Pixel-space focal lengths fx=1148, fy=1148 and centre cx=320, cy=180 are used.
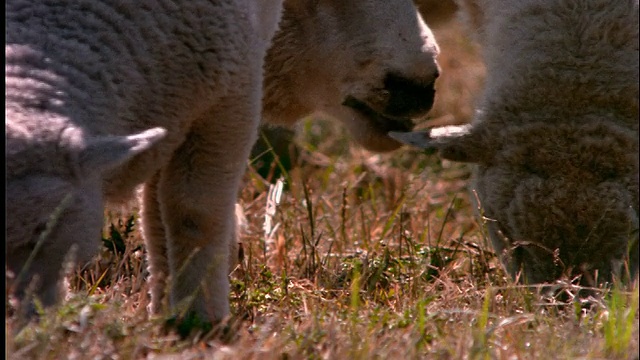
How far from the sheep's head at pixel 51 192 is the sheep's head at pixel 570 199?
1.82 metres

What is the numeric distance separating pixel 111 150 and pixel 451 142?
196 cm

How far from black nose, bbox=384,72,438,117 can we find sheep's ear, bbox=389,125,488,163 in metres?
0.32

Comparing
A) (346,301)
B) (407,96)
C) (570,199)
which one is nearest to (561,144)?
(570,199)

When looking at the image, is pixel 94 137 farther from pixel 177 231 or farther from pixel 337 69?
pixel 337 69

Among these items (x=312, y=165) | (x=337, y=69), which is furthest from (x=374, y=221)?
(x=312, y=165)

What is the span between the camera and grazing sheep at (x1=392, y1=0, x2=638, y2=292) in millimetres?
4855

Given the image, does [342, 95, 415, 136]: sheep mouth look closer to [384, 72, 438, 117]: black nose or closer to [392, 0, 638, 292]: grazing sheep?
[384, 72, 438, 117]: black nose

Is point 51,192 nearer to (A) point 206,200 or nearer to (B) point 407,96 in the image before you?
(A) point 206,200

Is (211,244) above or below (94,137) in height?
below

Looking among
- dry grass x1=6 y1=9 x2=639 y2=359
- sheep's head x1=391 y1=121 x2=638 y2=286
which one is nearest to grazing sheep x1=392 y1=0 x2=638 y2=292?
sheep's head x1=391 y1=121 x2=638 y2=286

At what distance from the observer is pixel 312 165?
8.24 metres

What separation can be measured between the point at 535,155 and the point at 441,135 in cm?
43

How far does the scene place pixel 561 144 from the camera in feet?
16.1

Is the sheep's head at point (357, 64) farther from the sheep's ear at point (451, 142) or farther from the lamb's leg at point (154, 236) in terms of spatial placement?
the lamb's leg at point (154, 236)
